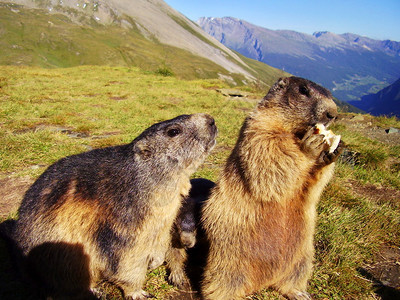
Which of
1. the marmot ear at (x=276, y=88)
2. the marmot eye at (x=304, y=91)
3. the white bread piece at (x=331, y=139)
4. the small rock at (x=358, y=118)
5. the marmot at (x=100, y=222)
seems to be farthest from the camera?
the small rock at (x=358, y=118)

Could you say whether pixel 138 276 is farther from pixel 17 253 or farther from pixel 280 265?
pixel 280 265

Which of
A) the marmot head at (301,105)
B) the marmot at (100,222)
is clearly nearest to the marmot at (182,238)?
the marmot at (100,222)

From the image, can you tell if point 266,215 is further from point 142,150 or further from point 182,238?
point 142,150

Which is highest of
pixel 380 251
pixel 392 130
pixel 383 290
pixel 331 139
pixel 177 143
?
pixel 392 130

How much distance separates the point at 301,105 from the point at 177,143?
173 cm

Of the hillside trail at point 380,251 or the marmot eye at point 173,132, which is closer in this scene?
the hillside trail at point 380,251

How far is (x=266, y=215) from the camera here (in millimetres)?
2895

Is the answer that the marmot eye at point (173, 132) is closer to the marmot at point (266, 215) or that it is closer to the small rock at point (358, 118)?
the marmot at point (266, 215)

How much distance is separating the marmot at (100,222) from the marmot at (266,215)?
61cm

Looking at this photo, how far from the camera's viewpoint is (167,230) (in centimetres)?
284

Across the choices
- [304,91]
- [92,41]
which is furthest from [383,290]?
[92,41]

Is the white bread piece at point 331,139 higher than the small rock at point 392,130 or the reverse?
the reverse

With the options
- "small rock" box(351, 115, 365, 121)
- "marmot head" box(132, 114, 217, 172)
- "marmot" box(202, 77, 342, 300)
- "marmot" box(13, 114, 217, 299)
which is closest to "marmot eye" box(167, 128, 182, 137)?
"marmot head" box(132, 114, 217, 172)

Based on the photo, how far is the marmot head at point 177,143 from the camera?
2.98 metres
